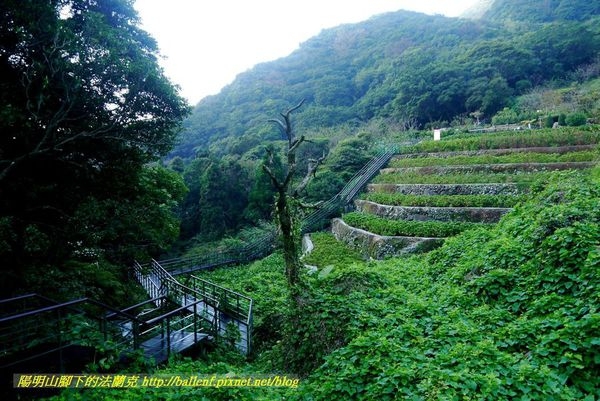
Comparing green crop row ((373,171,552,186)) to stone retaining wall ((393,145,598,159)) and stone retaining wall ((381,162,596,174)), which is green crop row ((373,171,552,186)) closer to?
stone retaining wall ((381,162,596,174))

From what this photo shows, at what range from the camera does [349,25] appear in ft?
356

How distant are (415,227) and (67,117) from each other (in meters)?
13.9

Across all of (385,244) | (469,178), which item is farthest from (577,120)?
(385,244)

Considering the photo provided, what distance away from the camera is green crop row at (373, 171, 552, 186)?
17641mm

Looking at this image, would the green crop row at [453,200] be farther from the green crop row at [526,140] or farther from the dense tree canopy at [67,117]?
the dense tree canopy at [67,117]

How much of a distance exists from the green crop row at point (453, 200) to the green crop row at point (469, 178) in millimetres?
1510

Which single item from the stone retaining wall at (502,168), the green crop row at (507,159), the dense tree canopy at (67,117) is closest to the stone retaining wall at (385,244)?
the stone retaining wall at (502,168)

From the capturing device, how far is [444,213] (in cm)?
1728

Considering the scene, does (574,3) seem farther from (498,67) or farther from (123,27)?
(123,27)

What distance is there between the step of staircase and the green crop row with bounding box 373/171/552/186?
98.3 inches

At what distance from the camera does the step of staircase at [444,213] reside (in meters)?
16.2

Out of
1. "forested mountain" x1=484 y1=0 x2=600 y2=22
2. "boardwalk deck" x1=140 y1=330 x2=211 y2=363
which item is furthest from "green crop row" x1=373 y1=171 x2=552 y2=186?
"forested mountain" x1=484 y1=0 x2=600 y2=22

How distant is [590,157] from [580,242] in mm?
15696

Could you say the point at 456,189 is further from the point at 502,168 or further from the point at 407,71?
the point at 407,71
